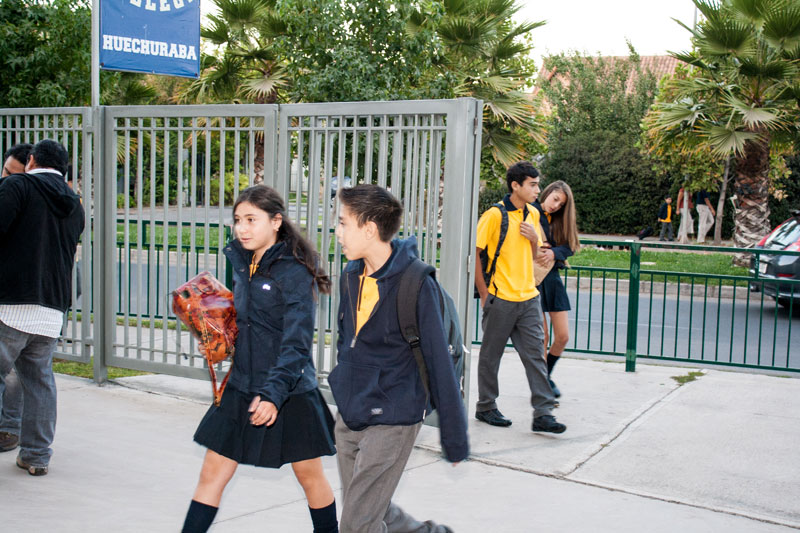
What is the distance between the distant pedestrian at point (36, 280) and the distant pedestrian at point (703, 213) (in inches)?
838

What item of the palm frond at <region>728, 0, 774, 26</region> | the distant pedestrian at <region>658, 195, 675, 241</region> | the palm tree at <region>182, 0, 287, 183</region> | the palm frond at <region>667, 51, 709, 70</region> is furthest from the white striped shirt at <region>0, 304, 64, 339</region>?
the distant pedestrian at <region>658, 195, 675, 241</region>

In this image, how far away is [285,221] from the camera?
3.57 m

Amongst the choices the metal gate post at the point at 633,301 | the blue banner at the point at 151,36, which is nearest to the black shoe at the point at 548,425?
the metal gate post at the point at 633,301

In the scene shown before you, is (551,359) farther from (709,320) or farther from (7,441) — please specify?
(709,320)

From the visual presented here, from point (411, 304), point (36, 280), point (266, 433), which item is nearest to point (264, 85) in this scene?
point (36, 280)

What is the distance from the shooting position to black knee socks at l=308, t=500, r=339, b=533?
349 centimetres

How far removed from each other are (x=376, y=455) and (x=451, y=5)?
13.8m

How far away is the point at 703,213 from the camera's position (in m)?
23.8

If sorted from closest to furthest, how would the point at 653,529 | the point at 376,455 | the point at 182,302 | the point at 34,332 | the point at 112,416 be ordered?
1. the point at 376,455
2. the point at 182,302
3. the point at 653,529
4. the point at 34,332
5. the point at 112,416

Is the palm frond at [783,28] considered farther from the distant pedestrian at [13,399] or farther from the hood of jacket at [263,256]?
the hood of jacket at [263,256]

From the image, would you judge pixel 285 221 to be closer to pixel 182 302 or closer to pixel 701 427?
pixel 182 302

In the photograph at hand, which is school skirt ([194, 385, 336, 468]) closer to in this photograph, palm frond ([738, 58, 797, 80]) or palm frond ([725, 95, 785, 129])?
palm frond ([725, 95, 785, 129])

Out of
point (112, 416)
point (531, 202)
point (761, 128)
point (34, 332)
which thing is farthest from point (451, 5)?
point (34, 332)

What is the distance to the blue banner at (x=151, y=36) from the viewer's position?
7000mm
